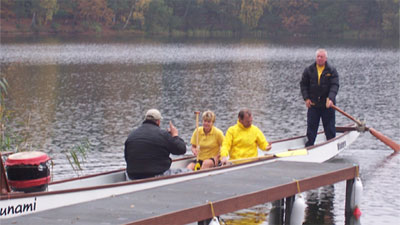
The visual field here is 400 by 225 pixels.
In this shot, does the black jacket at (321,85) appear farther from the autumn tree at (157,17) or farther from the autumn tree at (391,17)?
the autumn tree at (157,17)

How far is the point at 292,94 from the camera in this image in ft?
101

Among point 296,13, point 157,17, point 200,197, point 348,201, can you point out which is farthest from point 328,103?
point 296,13

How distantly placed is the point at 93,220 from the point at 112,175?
281cm

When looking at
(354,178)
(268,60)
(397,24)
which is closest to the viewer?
(354,178)

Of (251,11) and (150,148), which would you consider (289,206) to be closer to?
(150,148)

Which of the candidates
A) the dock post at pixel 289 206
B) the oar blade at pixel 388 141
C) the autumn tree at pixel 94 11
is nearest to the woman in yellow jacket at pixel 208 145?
the dock post at pixel 289 206

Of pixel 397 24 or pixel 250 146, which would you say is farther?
pixel 397 24

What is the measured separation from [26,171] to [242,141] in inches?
156

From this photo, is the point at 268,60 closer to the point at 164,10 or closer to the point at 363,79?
the point at 363,79

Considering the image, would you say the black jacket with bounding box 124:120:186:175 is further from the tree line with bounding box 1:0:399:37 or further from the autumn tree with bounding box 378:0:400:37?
the autumn tree with bounding box 378:0:400:37

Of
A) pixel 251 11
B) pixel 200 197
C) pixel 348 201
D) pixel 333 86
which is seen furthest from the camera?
pixel 251 11

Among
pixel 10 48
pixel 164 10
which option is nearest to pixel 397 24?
pixel 164 10

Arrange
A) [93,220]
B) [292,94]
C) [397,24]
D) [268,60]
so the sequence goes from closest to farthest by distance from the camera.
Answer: [93,220] → [292,94] → [268,60] → [397,24]

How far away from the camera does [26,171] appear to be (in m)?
8.93
